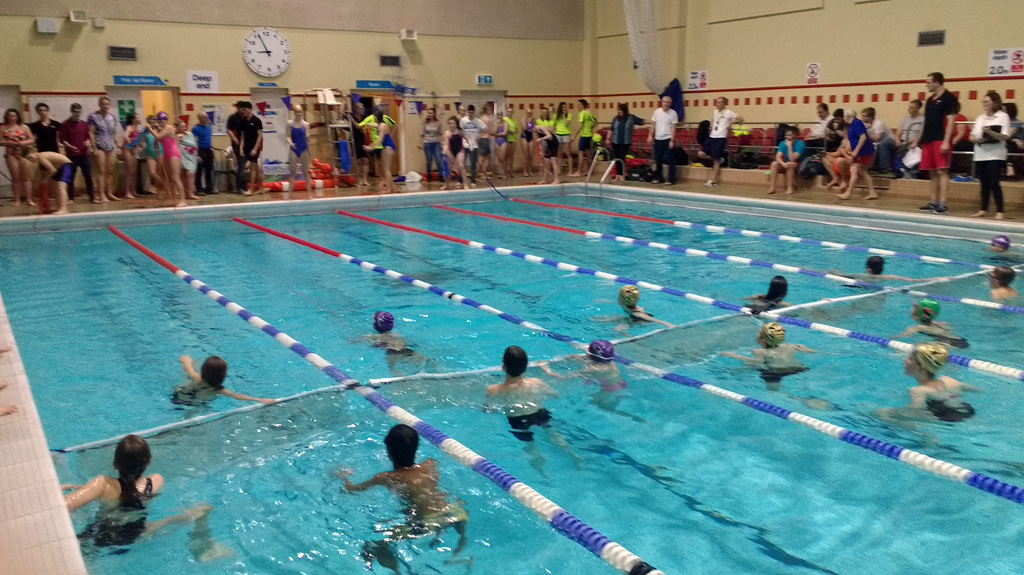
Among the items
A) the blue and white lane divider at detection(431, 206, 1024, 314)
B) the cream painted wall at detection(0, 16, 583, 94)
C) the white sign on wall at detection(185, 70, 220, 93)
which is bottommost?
the blue and white lane divider at detection(431, 206, 1024, 314)

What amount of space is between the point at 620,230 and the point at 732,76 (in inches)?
274

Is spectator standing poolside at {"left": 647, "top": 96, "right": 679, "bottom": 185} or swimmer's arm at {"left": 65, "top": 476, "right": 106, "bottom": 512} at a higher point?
spectator standing poolside at {"left": 647, "top": 96, "right": 679, "bottom": 185}

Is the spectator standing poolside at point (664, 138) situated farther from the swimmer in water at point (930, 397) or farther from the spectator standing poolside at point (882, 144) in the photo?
the swimmer in water at point (930, 397)

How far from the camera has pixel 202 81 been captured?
51.1ft

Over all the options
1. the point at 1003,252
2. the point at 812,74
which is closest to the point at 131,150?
the point at 812,74

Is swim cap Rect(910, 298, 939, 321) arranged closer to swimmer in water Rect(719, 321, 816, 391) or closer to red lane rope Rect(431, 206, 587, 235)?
swimmer in water Rect(719, 321, 816, 391)

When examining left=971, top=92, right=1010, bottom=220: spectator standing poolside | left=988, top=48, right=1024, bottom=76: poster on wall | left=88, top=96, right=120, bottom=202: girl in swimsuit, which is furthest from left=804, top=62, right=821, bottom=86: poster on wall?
left=88, top=96, right=120, bottom=202: girl in swimsuit

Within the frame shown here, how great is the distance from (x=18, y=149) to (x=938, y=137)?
1272cm

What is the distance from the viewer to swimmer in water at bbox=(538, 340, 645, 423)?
486 cm

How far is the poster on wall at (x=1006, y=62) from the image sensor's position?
12078mm

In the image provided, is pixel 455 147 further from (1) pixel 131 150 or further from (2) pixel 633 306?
(2) pixel 633 306

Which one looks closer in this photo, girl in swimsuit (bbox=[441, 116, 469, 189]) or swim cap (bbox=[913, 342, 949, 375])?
swim cap (bbox=[913, 342, 949, 375])

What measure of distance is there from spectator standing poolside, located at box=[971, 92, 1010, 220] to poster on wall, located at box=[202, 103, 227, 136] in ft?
41.1

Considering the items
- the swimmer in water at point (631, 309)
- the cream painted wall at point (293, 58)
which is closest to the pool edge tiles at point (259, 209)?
the cream painted wall at point (293, 58)
